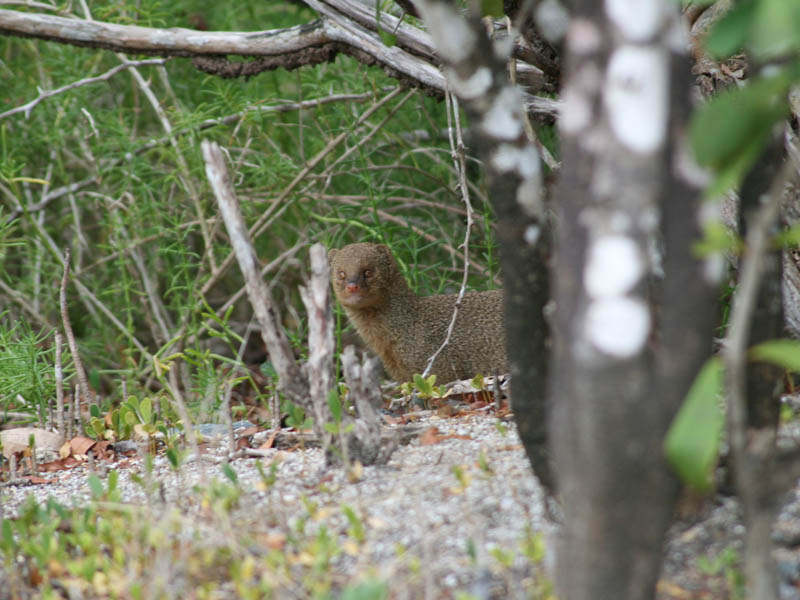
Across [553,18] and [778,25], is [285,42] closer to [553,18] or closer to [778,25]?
[553,18]

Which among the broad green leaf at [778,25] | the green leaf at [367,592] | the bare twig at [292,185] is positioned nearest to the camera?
the broad green leaf at [778,25]

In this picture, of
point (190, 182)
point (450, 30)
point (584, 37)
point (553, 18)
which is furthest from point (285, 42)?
point (584, 37)

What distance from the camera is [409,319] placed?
457 cm

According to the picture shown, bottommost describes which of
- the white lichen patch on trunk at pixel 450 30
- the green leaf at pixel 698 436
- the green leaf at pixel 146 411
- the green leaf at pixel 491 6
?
the green leaf at pixel 146 411

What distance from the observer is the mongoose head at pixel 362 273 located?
4406 millimetres

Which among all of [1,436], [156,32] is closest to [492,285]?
[156,32]

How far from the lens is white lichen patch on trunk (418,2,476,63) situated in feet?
5.46

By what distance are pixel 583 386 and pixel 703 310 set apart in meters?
0.22

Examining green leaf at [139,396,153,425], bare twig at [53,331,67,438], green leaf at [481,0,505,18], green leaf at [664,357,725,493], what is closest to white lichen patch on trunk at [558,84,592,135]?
green leaf at [664,357,725,493]

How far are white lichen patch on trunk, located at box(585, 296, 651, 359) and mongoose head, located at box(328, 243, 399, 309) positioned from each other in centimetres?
301

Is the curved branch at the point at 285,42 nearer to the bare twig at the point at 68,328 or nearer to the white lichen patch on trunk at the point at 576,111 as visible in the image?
the bare twig at the point at 68,328

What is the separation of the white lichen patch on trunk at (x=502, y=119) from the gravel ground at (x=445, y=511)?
772 mm

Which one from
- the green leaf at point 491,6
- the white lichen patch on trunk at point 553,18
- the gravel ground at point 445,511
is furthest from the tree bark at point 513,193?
the white lichen patch on trunk at point 553,18

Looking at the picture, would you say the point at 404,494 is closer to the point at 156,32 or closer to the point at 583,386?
the point at 583,386
